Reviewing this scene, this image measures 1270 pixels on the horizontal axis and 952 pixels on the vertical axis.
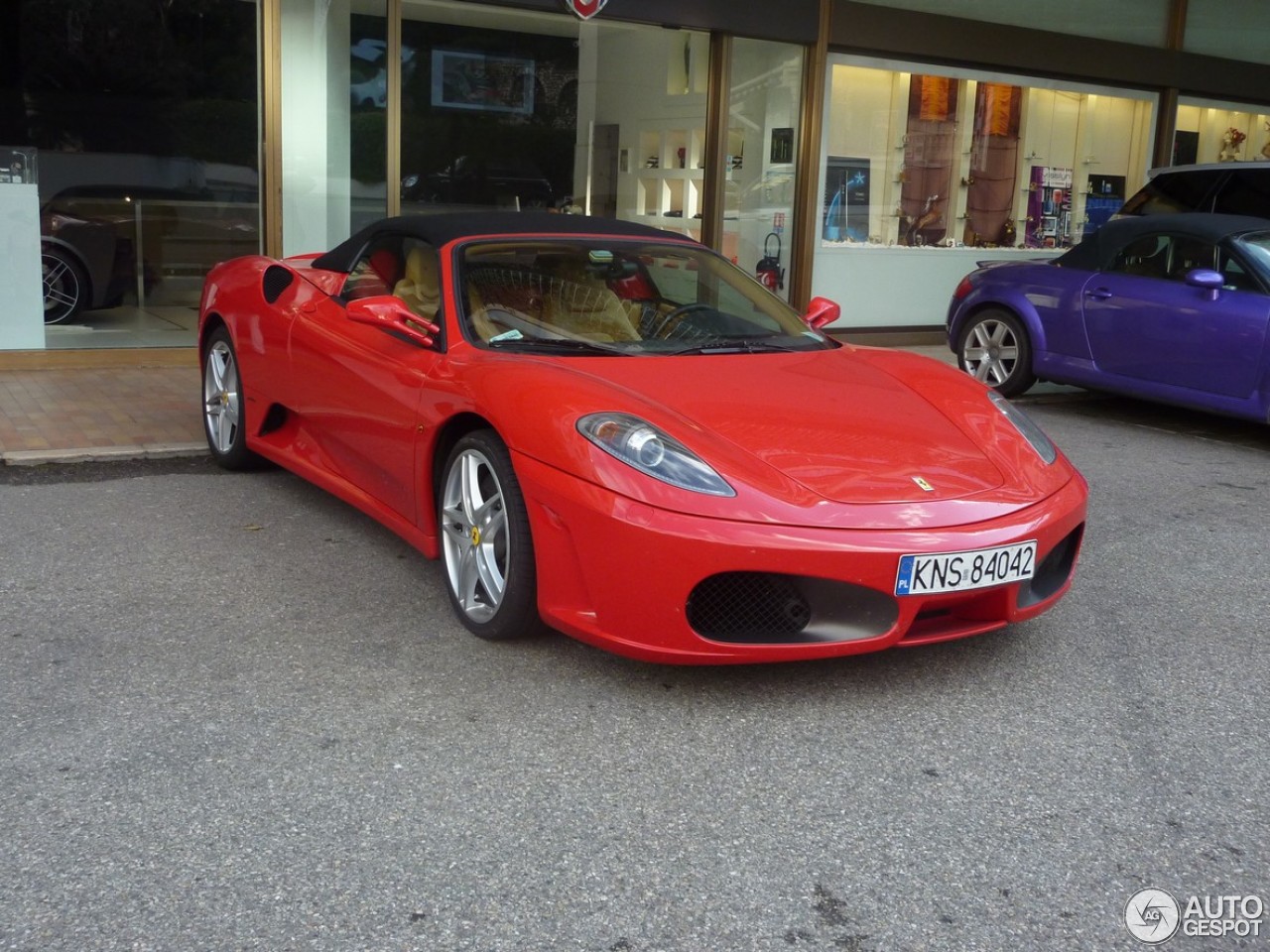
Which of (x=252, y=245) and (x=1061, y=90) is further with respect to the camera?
(x=1061, y=90)

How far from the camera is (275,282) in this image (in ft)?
18.3

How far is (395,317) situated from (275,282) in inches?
56.7

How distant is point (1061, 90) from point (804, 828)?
1203 centimetres

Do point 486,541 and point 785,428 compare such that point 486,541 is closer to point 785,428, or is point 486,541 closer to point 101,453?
point 785,428

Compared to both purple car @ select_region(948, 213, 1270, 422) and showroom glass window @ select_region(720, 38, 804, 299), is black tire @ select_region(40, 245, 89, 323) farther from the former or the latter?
purple car @ select_region(948, 213, 1270, 422)

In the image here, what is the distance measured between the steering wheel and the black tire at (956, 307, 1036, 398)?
449 centimetres

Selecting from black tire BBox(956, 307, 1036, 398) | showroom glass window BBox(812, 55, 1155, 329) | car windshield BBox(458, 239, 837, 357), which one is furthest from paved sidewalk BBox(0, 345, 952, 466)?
showroom glass window BBox(812, 55, 1155, 329)

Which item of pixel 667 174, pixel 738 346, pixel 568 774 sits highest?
pixel 667 174

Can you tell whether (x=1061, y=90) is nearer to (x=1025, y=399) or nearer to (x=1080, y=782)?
(x=1025, y=399)

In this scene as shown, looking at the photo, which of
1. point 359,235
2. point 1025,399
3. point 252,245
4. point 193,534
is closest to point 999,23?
point 1025,399

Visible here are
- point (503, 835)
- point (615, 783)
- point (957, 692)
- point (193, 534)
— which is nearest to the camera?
point (503, 835)

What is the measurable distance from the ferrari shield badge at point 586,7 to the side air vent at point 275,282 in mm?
5372

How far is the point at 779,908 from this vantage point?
8.46 ft

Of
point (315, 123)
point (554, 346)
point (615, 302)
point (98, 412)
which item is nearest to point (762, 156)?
point (315, 123)
